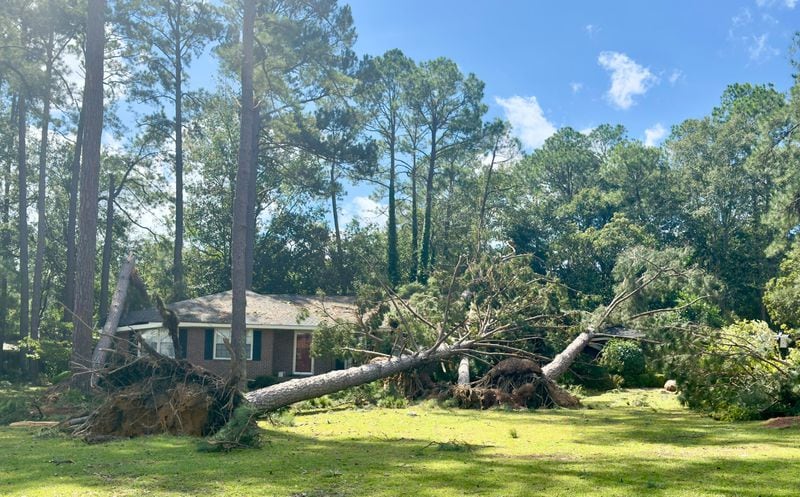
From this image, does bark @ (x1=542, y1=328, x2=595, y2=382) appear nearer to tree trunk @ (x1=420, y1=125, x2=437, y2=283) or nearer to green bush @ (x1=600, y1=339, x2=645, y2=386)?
green bush @ (x1=600, y1=339, x2=645, y2=386)

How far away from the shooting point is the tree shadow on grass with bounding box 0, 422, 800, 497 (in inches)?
265

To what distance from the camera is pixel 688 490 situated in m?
6.55

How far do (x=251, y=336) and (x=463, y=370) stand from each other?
29.5 feet

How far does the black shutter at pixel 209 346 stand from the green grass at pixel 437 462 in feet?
35.5

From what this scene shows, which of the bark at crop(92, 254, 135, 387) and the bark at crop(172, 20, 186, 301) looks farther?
the bark at crop(172, 20, 186, 301)

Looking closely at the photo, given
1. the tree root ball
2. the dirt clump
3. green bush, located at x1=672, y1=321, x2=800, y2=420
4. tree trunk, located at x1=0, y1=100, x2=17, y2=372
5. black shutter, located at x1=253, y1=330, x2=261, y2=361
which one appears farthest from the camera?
tree trunk, located at x1=0, y1=100, x2=17, y2=372

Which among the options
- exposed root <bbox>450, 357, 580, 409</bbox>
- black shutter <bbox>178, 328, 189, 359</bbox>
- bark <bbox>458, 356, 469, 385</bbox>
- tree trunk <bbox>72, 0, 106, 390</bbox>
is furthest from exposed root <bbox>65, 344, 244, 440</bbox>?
black shutter <bbox>178, 328, 189, 359</bbox>

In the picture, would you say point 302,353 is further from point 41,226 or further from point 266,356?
point 41,226

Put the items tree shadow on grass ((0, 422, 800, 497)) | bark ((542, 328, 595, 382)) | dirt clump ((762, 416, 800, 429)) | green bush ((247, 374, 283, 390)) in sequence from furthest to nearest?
green bush ((247, 374, 283, 390)) < bark ((542, 328, 595, 382)) < dirt clump ((762, 416, 800, 429)) < tree shadow on grass ((0, 422, 800, 497))

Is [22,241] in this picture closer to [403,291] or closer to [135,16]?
[135,16]

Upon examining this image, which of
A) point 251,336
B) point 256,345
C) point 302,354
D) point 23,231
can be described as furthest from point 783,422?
point 23,231

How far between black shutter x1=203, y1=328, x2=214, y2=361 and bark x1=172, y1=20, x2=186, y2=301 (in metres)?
7.92

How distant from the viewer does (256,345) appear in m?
23.8

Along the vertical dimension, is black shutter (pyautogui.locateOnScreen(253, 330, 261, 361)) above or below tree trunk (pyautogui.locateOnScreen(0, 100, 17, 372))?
below
